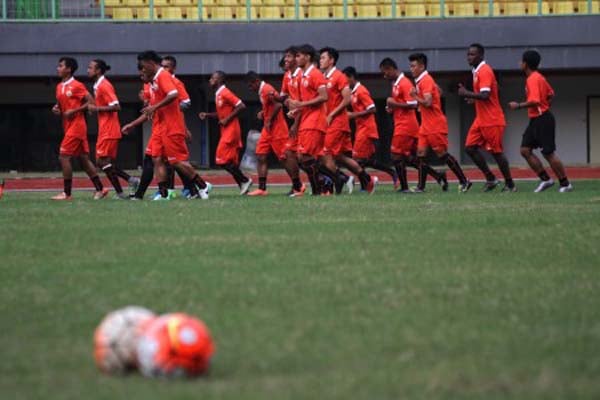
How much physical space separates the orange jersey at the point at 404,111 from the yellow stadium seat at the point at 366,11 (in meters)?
14.5

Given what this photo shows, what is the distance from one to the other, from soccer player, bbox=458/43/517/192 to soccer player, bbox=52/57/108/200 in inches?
227

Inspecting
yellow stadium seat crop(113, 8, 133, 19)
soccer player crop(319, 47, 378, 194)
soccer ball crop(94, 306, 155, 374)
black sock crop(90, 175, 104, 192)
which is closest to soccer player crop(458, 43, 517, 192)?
soccer player crop(319, 47, 378, 194)

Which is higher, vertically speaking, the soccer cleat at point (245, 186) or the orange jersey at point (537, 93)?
the orange jersey at point (537, 93)

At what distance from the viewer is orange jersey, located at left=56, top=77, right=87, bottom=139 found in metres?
19.5

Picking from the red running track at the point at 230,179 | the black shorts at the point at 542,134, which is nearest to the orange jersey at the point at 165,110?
the black shorts at the point at 542,134

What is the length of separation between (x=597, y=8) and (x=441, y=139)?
1716 cm

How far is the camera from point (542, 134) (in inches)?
754

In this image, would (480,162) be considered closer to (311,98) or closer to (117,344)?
(311,98)

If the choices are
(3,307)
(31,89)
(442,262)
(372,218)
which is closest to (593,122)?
(31,89)

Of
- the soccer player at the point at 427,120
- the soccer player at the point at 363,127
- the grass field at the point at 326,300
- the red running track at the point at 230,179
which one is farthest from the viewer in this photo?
the red running track at the point at 230,179

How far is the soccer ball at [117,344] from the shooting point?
203 inches

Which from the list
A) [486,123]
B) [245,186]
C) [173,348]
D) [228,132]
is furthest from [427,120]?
[173,348]

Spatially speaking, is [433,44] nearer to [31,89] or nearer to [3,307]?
[31,89]

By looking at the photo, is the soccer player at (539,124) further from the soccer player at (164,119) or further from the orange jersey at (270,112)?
the soccer player at (164,119)
